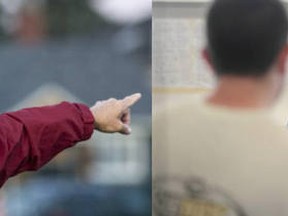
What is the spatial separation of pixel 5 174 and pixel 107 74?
446 mm

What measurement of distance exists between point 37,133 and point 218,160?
57 cm

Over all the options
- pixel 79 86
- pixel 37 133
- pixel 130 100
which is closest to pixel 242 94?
pixel 130 100

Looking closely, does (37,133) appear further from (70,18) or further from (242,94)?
(242,94)

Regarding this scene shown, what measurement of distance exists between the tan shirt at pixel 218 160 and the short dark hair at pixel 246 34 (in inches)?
5.5

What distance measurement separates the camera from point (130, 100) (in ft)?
5.10

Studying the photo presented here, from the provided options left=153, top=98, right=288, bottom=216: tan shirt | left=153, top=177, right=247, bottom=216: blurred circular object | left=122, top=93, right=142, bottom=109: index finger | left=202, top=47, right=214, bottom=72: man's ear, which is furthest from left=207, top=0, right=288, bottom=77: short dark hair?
left=153, top=177, right=247, bottom=216: blurred circular object

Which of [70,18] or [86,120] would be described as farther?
[70,18]

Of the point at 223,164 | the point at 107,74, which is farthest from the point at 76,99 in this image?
the point at 223,164

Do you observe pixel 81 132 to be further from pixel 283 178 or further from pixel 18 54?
pixel 283 178

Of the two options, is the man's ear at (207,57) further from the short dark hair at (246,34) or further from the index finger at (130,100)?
the index finger at (130,100)

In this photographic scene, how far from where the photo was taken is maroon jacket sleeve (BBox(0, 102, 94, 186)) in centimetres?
125

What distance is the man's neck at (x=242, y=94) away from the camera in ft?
5.11

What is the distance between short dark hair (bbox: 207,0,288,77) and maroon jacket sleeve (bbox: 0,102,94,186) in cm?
45

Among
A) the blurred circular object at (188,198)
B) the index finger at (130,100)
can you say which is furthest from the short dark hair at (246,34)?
the blurred circular object at (188,198)
